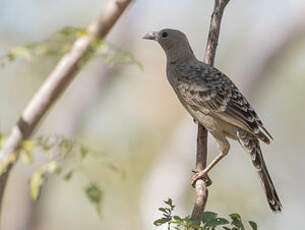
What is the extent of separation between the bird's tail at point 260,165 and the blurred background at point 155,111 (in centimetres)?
516

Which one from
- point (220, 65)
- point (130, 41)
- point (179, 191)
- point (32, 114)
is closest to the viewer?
point (32, 114)

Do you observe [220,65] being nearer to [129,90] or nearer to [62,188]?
[129,90]

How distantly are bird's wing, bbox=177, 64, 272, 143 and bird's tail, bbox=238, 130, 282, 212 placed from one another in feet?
0.40

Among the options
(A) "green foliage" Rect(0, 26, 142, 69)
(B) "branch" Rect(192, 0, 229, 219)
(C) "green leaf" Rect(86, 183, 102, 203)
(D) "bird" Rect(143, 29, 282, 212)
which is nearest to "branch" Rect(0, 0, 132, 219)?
(A) "green foliage" Rect(0, 26, 142, 69)

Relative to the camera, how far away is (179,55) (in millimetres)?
7195

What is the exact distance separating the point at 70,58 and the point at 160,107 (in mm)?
11783

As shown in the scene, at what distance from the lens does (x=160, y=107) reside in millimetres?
16969

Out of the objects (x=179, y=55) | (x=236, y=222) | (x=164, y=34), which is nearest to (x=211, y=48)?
(x=179, y=55)

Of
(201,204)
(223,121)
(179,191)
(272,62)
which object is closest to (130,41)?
(272,62)

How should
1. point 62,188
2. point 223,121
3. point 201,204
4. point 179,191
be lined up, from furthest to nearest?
point 62,188 < point 179,191 < point 223,121 < point 201,204

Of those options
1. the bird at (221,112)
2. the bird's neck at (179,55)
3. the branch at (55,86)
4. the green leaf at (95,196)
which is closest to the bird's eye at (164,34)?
the bird's neck at (179,55)

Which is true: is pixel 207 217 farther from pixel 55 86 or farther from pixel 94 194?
pixel 55 86

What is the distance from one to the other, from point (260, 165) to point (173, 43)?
210 centimetres

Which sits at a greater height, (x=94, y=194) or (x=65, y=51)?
(x=65, y=51)
